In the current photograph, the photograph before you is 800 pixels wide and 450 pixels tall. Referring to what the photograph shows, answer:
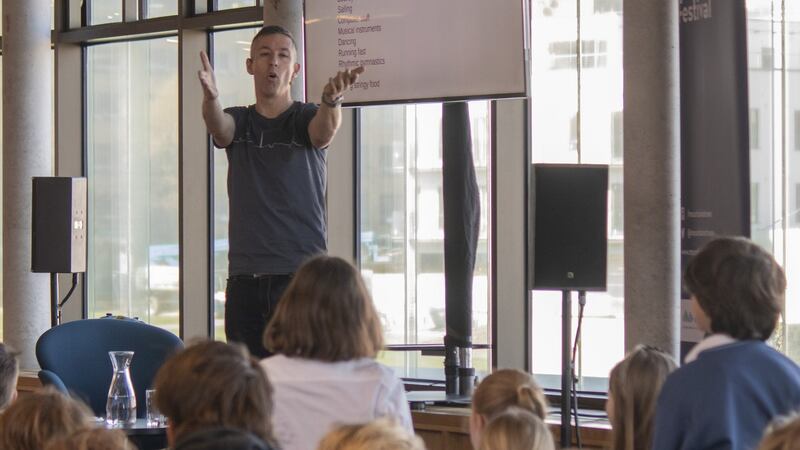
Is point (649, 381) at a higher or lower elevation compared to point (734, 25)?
lower

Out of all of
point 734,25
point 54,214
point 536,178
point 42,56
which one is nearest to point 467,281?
point 536,178

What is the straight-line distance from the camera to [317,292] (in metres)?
2.63

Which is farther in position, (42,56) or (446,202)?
(42,56)

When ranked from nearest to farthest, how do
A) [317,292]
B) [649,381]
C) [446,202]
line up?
[317,292]
[649,381]
[446,202]

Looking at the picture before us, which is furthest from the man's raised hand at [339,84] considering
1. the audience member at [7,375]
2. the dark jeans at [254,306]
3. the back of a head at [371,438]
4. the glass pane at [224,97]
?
the glass pane at [224,97]

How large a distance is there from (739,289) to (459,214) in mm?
2729

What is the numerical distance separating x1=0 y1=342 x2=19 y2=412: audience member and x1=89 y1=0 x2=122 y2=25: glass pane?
5452 millimetres

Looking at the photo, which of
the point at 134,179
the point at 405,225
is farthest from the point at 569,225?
the point at 134,179

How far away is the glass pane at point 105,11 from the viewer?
8148 millimetres

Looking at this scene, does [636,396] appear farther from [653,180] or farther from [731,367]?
[653,180]

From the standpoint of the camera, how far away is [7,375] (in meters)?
3.08

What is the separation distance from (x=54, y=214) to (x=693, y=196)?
3.96 meters

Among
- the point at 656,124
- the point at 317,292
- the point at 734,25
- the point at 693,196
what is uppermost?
the point at 734,25

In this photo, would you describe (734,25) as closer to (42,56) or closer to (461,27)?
(461,27)
